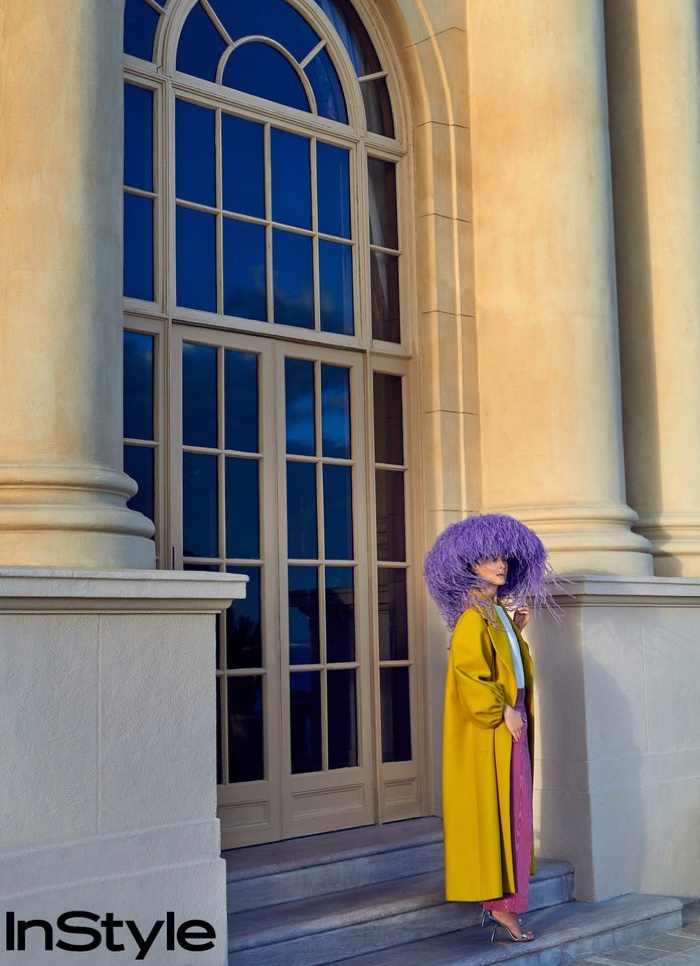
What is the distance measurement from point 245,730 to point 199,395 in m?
1.91

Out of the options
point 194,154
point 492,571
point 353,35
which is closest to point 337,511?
point 492,571

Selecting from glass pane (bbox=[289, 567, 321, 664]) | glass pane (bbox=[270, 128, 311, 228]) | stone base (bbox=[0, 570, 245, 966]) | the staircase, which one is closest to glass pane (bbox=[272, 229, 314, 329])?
glass pane (bbox=[270, 128, 311, 228])

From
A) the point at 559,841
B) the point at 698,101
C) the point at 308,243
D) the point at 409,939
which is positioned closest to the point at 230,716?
the point at 409,939

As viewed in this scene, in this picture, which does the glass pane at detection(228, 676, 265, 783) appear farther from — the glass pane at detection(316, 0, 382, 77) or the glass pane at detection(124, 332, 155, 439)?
the glass pane at detection(316, 0, 382, 77)

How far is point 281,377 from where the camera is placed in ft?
24.8

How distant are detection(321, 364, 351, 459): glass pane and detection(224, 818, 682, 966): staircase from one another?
232 cm

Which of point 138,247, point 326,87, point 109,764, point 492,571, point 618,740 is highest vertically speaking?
point 326,87

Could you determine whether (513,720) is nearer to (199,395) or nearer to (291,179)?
(199,395)

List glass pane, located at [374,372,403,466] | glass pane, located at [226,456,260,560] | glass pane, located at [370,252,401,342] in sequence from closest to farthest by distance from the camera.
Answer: glass pane, located at [226,456,260,560]
glass pane, located at [374,372,403,466]
glass pane, located at [370,252,401,342]

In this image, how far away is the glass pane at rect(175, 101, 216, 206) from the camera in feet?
23.7

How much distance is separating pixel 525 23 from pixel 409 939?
18.8 feet

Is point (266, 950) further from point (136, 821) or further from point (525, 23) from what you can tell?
point (525, 23)

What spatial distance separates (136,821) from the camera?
17.2 feet

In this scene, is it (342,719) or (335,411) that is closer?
(342,719)
